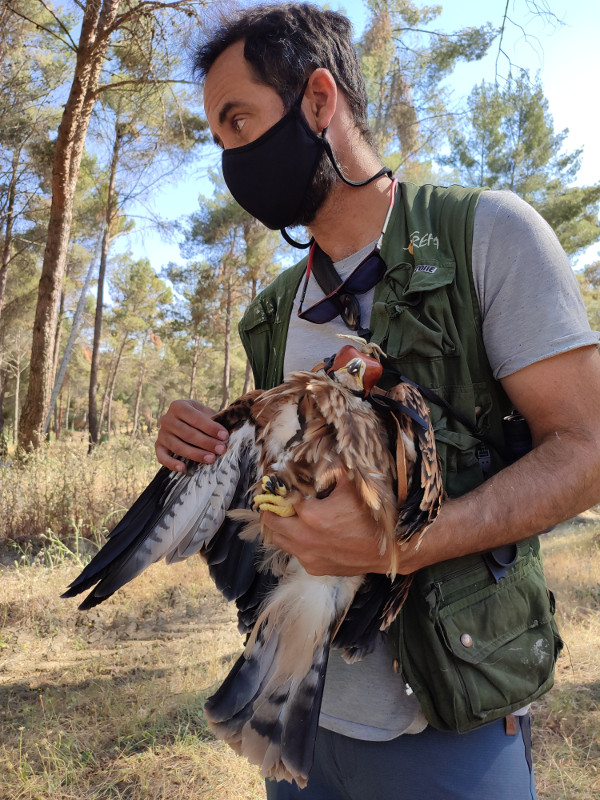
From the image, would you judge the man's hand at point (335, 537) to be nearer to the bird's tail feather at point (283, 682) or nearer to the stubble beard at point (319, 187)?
the bird's tail feather at point (283, 682)

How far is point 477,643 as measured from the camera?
132cm

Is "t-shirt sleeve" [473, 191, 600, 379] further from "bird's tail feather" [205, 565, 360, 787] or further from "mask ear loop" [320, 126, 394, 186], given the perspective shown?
"bird's tail feather" [205, 565, 360, 787]

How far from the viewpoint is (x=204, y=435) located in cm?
179

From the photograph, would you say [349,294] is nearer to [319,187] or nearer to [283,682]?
[319,187]

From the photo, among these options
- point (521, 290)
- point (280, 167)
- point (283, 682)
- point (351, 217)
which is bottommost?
point (283, 682)

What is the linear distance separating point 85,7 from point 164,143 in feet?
11.0

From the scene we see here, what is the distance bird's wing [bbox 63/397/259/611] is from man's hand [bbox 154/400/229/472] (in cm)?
11

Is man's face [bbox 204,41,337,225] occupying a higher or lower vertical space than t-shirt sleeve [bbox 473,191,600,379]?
higher

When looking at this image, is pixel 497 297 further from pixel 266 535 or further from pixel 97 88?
pixel 97 88

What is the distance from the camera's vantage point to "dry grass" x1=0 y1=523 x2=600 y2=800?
11.3ft

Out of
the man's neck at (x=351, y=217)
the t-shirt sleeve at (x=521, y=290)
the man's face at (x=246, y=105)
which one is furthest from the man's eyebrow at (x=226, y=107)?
the t-shirt sleeve at (x=521, y=290)

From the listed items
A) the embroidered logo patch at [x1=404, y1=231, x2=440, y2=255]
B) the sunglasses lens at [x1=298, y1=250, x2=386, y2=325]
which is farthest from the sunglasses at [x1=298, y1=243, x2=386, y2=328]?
Answer: the embroidered logo patch at [x1=404, y1=231, x2=440, y2=255]

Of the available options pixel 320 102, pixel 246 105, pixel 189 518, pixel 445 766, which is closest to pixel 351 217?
pixel 320 102

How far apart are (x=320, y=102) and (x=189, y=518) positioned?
161 centimetres
